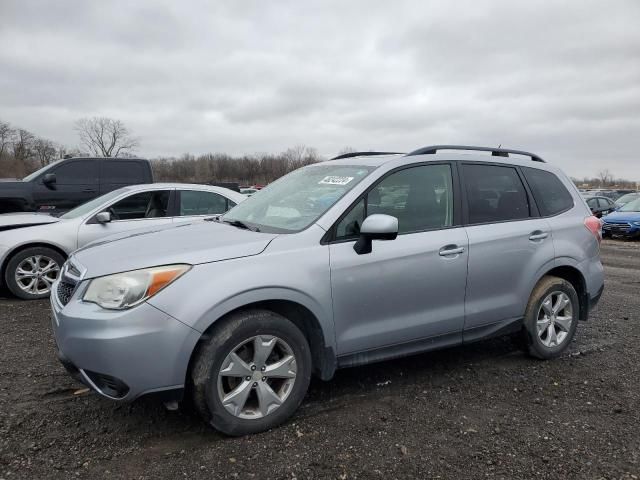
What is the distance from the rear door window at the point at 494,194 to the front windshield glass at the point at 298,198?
37.0 inches

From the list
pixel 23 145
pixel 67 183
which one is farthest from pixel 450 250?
pixel 23 145

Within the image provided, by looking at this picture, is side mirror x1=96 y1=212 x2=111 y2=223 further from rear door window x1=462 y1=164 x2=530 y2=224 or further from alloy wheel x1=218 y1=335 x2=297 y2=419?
rear door window x1=462 y1=164 x2=530 y2=224

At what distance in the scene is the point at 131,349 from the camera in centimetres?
267

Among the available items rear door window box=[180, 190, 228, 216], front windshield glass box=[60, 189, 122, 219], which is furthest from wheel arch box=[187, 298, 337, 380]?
front windshield glass box=[60, 189, 122, 219]

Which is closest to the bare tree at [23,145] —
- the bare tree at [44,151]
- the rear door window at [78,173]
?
the bare tree at [44,151]

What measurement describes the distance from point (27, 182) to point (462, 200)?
863 centimetres

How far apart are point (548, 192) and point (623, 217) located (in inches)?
605

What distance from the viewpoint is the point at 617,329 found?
17.8 ft

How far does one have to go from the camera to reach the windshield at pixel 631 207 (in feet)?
58.9

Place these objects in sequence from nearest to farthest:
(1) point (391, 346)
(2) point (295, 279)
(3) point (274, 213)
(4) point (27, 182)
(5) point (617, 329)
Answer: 1. (2) point (295, 279)
2. (1) point (391, 346)
3. (3) point (274, 213)
4. (5) point (617, 329)
5. (4) point (27, 182)

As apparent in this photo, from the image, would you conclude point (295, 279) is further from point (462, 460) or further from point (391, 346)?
point (462, 460)

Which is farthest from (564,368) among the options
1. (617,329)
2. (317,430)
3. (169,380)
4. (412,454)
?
(169,380)

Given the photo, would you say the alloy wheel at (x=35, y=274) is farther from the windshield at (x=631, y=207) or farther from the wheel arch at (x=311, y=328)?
the windshield at (x=631, y=207)

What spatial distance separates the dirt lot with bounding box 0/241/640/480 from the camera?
274 centimetres
